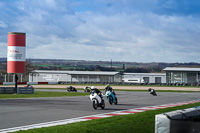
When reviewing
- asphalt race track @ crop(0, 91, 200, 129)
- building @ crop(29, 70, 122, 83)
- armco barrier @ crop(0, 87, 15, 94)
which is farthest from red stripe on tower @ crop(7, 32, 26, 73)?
building @ crop(29, 70, 122, 83)

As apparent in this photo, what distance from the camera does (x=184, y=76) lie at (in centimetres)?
8138

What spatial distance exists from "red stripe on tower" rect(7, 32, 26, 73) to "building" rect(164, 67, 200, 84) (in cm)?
4972

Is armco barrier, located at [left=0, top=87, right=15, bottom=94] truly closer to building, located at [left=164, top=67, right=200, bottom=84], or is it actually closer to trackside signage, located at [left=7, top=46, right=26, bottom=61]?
trackside signage, located at [left=7, top=46, right=26, bottom=61]

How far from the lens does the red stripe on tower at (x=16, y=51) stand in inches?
1508

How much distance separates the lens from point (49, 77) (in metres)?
102

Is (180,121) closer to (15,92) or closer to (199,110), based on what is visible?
(199,110)

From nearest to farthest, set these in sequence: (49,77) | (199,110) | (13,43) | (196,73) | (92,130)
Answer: (199,110)
(92,130)
(13,43)
(196,73)
(49,77)

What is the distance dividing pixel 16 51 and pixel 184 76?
51.7 meters

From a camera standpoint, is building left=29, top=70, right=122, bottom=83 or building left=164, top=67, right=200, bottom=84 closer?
building left=164, top=67, right=200, bottom=84

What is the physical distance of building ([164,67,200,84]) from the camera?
7940cm

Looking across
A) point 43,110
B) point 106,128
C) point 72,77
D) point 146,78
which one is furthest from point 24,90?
point 146,78

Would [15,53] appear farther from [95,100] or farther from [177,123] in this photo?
[177,123]

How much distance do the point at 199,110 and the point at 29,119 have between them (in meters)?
7.21

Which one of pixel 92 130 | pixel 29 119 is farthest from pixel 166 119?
pixel 29 119
